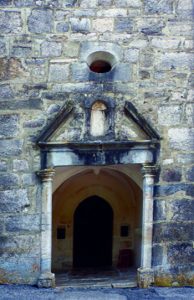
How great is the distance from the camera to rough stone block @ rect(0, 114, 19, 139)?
603 centimetres

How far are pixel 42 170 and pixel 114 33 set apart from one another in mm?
1941

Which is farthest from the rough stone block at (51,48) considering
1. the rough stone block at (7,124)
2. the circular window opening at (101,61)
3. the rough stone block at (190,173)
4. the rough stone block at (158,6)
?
the rough stone block at (190,173)

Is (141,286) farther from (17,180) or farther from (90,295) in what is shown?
(17,180)

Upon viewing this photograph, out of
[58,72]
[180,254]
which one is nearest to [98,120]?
[58,72]

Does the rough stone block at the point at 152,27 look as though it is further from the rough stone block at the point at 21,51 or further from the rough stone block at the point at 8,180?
the rough stone block at the point at 8,180

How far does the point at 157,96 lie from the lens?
244 inches

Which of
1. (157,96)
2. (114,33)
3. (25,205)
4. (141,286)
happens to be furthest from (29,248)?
(114,33)

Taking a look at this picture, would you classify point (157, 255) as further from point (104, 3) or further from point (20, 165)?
point (104, 3)

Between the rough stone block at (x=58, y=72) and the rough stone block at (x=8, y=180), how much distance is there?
4.31 ft

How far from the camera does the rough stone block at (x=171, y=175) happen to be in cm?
633

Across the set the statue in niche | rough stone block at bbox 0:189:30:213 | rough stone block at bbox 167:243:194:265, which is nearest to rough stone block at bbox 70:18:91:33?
the statue in niche

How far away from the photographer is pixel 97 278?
6965 millimetres

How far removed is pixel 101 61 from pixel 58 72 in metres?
Answer: 0.64

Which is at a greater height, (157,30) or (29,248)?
(157,30)
